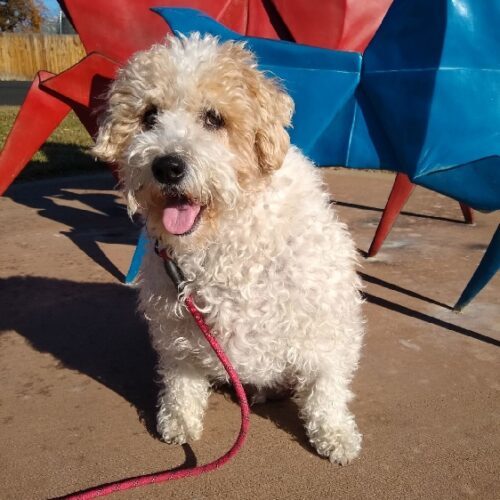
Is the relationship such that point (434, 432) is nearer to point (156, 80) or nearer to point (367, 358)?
point (367, 358)

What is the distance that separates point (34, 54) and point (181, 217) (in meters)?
29.7

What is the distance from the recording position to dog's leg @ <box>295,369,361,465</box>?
266 cm

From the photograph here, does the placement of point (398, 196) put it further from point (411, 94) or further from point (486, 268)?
point (411, 94)

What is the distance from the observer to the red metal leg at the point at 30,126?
420cm

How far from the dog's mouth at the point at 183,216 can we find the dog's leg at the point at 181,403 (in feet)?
2.65

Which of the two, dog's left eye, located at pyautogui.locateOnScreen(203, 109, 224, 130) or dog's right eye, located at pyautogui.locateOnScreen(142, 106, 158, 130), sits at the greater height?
dog's left eye, located at pyautogui.locateOnScreen(203, 109, 224, 130)

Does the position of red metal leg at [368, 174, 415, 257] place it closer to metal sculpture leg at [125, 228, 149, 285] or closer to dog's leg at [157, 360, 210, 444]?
metal sculpture leg at [125, 228, 149, 285]

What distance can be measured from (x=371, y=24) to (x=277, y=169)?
221 centimetres

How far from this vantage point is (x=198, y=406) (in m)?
2.93

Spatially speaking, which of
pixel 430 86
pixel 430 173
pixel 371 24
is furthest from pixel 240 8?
pixel 430 173

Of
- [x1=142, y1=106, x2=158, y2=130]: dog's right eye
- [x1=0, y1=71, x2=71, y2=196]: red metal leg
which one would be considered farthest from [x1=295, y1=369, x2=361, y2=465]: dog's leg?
[x1=0, y1=71, x2=71, y2=196]: red metal leg

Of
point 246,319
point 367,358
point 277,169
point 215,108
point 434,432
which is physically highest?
point 215,108

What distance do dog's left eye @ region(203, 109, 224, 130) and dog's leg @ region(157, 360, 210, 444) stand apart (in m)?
1.15

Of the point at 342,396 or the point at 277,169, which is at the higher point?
the point at 277,169
